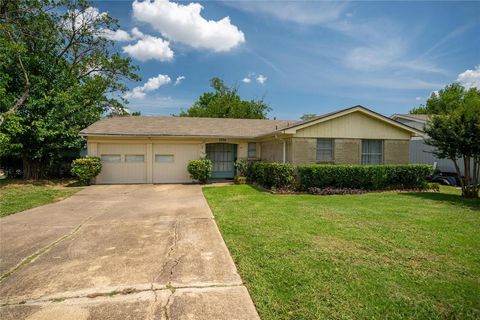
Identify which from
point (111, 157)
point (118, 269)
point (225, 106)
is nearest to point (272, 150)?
point (111, 157)

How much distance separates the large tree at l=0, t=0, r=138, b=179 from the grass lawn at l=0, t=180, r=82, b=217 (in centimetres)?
163

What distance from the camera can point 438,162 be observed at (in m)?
17.0

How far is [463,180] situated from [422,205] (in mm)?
3967

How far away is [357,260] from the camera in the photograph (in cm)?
403

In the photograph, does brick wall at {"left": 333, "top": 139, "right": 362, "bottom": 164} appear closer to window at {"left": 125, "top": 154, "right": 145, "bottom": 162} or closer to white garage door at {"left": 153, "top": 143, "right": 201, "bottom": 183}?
white garage door at {"left": 153, "top": 143, "right": 201, "bottom": 183}

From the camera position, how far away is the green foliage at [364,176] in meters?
11.0

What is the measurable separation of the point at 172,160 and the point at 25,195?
6.65 m

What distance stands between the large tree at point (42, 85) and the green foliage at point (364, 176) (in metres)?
12.9

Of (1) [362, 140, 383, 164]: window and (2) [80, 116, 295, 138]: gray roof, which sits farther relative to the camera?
(2) [80, 116, 295, 138]: gray roof

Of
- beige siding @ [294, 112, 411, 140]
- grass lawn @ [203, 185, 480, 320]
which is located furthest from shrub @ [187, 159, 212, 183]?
grass lawn @ [203, 185, 480, 320]

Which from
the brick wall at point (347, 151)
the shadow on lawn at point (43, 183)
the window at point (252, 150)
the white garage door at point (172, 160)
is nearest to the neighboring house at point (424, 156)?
the brick wall at point (347, 151)

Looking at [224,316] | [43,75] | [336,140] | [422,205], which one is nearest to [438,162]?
[336,140]

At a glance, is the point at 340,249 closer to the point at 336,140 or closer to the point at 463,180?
the point at 336,140

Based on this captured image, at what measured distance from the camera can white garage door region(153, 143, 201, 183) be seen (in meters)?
14.6
